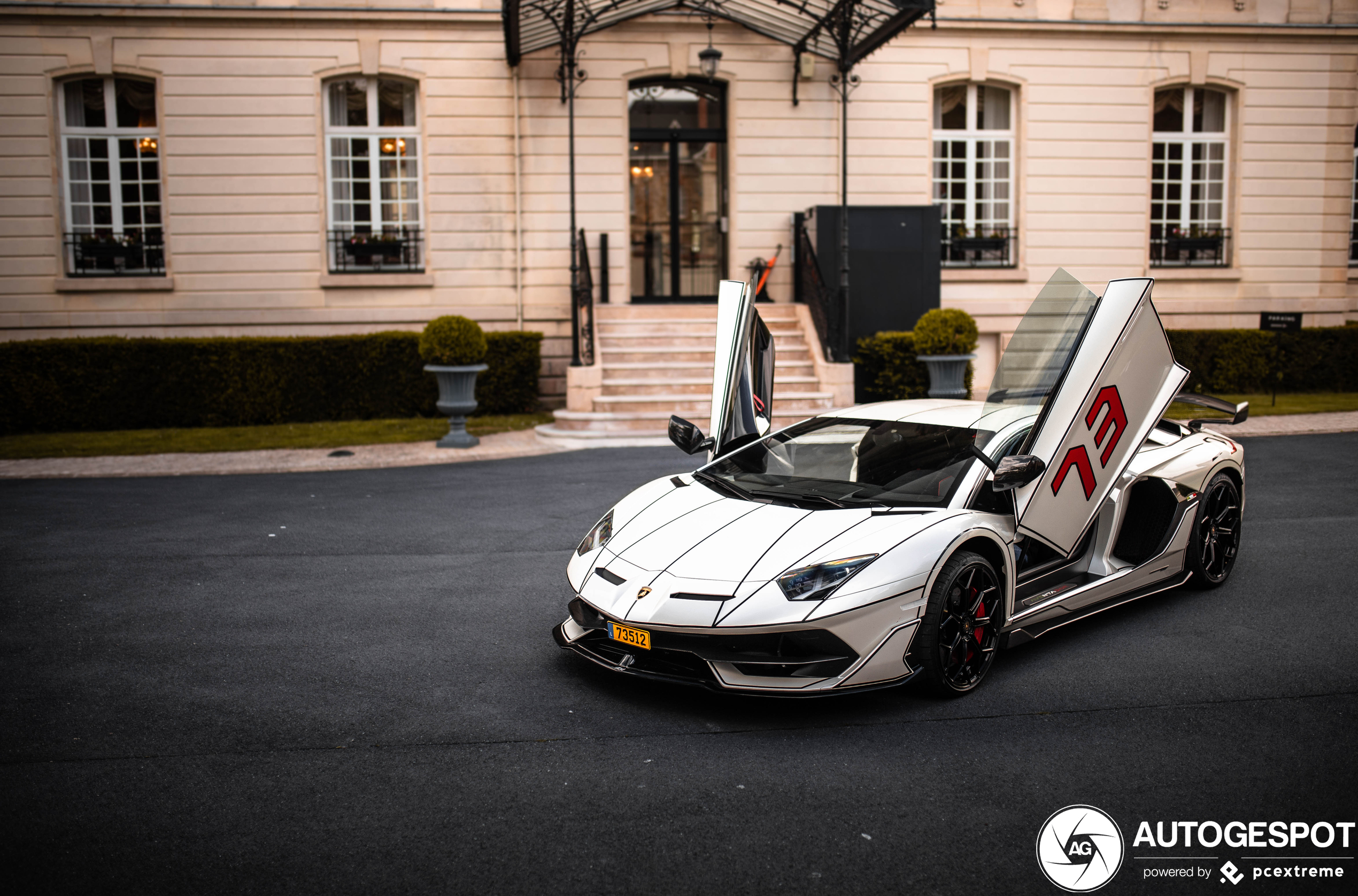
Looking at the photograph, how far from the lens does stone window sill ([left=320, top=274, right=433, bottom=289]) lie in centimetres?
1692

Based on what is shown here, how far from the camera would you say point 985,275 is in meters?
18.2

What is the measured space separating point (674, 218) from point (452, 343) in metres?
6.40

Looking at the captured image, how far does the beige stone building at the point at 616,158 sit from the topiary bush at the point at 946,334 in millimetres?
1610

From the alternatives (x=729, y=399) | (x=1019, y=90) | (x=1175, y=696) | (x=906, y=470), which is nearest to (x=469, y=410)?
(x=729, y=399)

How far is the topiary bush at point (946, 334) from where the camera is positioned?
555 inches

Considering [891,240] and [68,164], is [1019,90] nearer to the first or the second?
[891,240]

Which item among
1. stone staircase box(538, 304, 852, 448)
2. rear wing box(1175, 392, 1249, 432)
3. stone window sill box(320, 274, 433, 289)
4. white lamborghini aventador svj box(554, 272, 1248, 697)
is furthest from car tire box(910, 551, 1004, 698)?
stone window sill box(320, 274, 433, 289)

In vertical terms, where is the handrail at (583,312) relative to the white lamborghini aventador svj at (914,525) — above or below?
above

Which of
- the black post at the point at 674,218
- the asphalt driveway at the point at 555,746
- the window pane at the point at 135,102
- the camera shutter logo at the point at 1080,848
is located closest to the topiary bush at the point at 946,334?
the black post at the point at 674,218

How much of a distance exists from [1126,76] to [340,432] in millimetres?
14317

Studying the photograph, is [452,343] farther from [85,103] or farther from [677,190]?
[85,103]

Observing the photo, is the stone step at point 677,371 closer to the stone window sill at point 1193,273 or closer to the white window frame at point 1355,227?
the stone window sill at point 1193,273

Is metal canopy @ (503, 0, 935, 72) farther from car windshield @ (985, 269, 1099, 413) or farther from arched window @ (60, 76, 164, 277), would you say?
car windshield @ (985, 269, 1099, 413)

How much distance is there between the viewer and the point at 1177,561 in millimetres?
6008
